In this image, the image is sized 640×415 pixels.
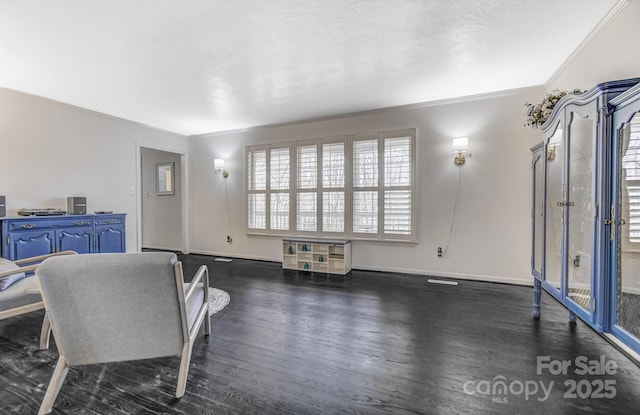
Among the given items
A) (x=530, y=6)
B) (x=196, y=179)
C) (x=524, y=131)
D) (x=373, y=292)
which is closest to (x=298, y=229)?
(x=373, y=292)

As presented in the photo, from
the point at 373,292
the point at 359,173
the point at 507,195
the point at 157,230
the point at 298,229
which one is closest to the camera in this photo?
the point at 373,292

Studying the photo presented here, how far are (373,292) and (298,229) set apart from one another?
1943 millimetres

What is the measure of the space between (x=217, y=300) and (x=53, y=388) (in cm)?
164

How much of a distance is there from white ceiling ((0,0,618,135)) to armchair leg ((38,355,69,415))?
2385 mm

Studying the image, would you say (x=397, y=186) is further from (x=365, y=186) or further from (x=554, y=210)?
(x=554, y=210)

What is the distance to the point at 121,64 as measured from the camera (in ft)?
9.35

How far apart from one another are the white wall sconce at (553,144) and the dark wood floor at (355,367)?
1484 millimetres

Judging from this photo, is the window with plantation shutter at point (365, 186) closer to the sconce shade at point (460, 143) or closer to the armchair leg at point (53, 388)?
the sconce shade at point (460, 143)

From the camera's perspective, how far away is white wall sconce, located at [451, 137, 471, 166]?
371 centimetres

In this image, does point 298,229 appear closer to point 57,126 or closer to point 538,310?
point 538,310

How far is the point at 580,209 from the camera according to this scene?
6.12 ft

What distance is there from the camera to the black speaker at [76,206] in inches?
151

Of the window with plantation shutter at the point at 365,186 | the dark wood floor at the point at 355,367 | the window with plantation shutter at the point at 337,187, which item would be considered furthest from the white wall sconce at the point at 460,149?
the dark wood floor at the point at 355,367

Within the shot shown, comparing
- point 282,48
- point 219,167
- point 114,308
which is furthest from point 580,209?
point 219,167
